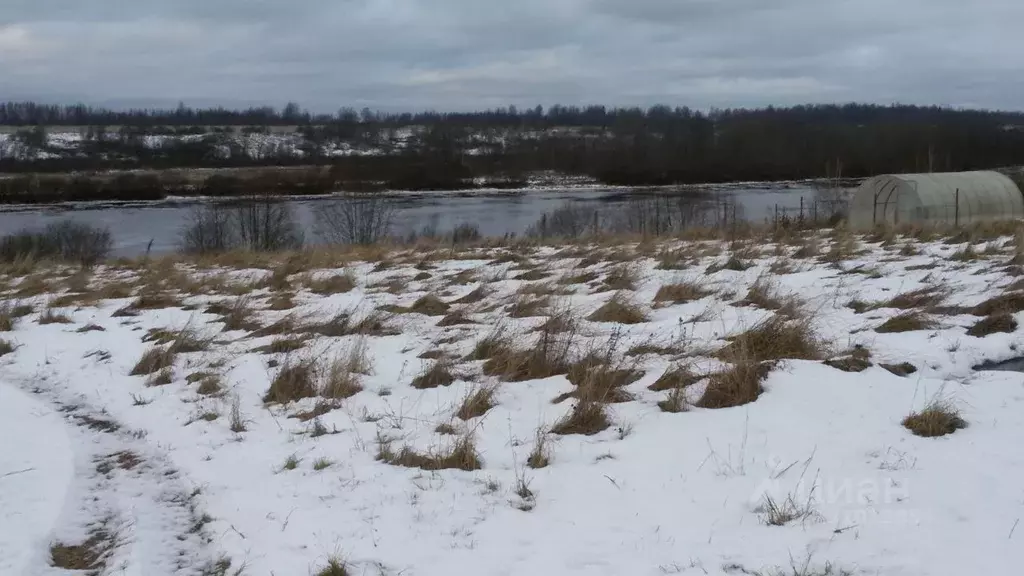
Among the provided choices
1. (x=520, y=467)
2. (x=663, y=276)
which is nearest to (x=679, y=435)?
(x=520, y=467)

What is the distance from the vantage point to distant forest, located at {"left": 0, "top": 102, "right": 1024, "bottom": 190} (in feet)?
228

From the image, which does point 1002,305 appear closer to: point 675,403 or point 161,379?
point 675,403

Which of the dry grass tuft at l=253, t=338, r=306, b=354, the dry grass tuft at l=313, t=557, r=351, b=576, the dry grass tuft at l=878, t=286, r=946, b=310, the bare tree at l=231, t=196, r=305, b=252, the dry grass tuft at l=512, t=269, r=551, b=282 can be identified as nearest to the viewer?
the dry grass tuft at l=313, t=557, r=351, b=576

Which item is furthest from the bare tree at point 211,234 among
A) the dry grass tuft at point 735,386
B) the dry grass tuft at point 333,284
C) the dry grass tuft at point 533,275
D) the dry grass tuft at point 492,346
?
the dry grass tuft at point 735,386

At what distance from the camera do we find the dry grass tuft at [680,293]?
8422 mm

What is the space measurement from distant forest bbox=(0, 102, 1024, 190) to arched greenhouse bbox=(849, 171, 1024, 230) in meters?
30.2

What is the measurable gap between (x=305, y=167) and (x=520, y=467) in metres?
85.7

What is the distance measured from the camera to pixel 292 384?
248 inches

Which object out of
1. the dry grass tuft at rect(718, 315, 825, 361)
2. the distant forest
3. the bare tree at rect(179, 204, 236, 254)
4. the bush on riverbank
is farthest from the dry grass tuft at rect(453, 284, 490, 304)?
the distant forest

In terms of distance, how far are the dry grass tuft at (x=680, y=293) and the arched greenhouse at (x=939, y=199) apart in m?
14.9

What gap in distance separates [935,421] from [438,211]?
50336mm

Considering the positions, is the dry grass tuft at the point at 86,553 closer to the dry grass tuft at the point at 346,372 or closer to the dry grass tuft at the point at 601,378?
the dry grass tuft at the point at 346,372

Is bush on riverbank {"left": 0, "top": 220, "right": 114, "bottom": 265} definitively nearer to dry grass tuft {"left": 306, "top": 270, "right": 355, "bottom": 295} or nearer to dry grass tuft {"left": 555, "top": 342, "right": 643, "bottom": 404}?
dry grass tuft {"left": 306, "top": 270, "right": 355, "bottom": 295}

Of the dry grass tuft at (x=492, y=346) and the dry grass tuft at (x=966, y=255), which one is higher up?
the dry grass tuft at (x=966, y=255)
